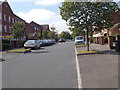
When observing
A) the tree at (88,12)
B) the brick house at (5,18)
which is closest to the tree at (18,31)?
the tree at (88,12)

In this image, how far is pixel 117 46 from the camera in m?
18.1

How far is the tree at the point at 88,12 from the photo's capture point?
18125mm

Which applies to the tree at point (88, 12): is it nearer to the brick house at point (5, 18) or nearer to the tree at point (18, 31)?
the tree at point (18, 31)

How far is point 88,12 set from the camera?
724 inches

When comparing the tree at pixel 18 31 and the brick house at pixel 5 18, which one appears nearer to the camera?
the tree at pixel 18 31

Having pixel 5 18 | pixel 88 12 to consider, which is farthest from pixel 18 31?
pixel 5 18

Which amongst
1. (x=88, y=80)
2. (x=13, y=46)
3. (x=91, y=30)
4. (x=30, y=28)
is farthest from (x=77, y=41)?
(x=30, y=28)

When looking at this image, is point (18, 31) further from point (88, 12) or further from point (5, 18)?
point (5, 18)

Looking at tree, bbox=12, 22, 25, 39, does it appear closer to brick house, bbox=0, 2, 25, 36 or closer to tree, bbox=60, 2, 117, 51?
tree, bbox=60, 2, 117, 51

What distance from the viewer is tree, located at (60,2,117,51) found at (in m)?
18.1

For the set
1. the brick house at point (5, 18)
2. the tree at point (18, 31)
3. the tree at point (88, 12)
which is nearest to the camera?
the tree at point (88, 12)

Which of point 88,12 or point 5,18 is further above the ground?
point 5,18

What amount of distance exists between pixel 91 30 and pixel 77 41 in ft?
66.9

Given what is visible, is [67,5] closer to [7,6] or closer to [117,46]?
[117,46]
